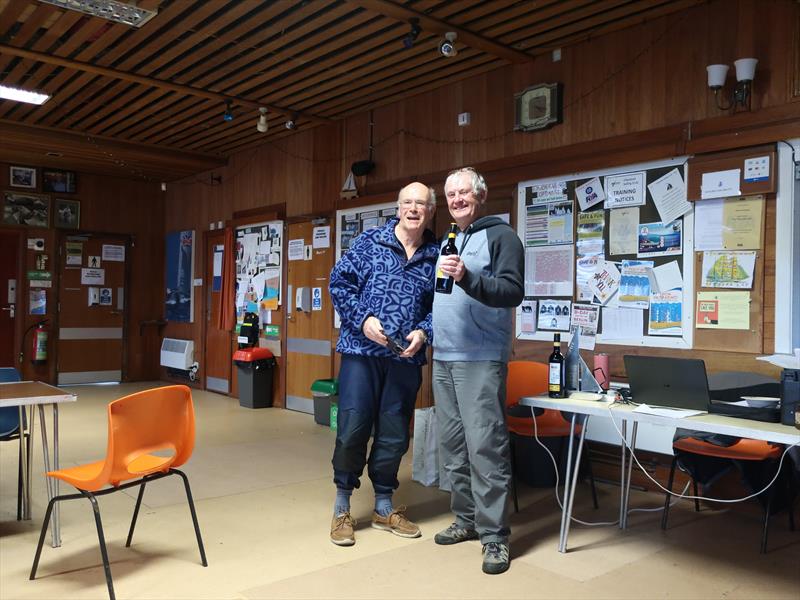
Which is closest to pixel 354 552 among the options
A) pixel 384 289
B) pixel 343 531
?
pixel 343 531

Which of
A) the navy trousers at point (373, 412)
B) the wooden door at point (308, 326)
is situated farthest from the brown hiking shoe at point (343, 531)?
the wooden door at point (308, 326)

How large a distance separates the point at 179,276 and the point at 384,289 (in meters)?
7.28

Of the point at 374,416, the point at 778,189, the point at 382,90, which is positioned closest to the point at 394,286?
the point at 374,416

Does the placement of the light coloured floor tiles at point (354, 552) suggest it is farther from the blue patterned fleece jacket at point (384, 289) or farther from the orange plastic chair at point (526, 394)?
the blue patterned fleece jacket at point (384, 289)

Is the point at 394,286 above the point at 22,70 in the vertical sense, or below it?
below

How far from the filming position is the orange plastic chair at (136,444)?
98.4 inches

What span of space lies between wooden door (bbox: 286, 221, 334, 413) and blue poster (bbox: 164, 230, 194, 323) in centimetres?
257

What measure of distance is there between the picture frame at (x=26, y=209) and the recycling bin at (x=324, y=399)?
4997 millimetres

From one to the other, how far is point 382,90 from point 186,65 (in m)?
1.70

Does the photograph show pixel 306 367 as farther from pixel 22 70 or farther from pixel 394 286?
pixel 394 286

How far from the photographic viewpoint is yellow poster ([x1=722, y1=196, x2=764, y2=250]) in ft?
12.6

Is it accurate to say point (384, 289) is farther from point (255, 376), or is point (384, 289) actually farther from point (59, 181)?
point (59, 181)

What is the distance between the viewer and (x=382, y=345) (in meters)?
3.17

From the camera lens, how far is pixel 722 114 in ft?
13.2
